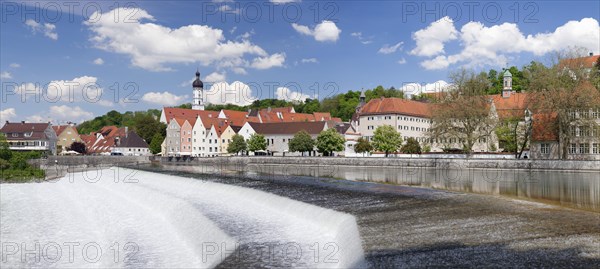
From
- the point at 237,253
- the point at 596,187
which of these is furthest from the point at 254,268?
the point at 596,187

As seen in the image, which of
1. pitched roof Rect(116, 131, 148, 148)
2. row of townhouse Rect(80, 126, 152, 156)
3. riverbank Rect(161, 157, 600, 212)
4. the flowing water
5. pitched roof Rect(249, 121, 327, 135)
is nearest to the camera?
the flowing water

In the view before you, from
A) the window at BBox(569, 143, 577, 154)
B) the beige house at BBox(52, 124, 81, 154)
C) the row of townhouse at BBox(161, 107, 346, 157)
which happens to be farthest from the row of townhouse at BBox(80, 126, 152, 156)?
the window at BBox(569, 143, 577, 154)

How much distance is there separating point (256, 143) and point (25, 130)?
52.2 meters

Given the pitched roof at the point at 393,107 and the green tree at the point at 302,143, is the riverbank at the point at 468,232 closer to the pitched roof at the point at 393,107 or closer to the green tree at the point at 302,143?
the green tree at the point at 302,143

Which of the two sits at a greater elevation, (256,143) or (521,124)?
(521,124)

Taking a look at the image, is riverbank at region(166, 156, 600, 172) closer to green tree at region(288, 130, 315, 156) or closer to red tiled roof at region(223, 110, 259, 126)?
green tree at region(288, 130, 315, 156)

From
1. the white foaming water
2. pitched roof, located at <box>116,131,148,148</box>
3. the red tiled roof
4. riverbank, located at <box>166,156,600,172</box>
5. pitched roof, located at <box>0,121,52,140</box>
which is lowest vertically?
the white foaming water

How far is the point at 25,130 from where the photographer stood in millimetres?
104188

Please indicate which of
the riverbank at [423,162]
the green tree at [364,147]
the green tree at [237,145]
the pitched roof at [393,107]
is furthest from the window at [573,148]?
the green tree at [237,145]

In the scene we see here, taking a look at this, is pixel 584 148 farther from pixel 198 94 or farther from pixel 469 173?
pixel 198 94

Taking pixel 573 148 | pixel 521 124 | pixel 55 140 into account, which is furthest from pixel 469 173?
pixel 55 140

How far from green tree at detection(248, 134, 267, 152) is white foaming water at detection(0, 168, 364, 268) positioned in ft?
190

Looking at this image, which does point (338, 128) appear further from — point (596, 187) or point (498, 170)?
point (596, 187)

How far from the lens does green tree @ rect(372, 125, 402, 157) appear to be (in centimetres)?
7719
